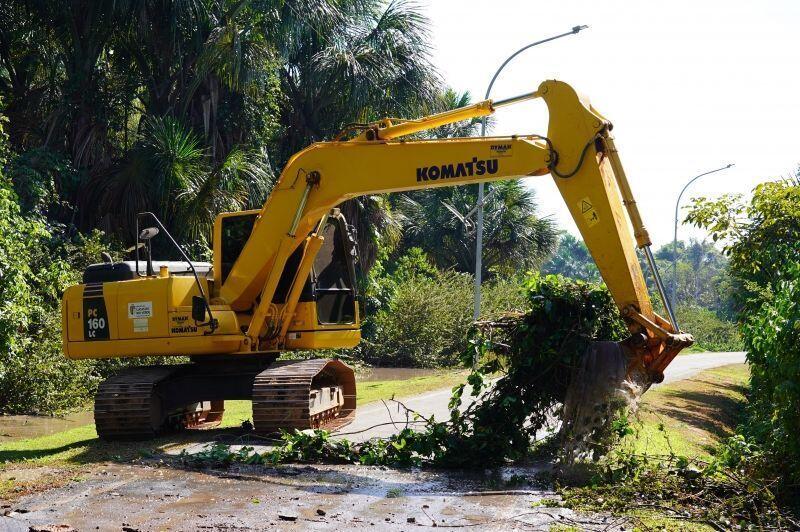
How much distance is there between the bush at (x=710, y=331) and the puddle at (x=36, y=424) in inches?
1744

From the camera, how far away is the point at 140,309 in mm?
12570

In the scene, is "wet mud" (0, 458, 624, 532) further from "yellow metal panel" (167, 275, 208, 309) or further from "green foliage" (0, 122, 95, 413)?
"green foliage" (0, 122, 95, 413)

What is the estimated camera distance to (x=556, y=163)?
10.4 metres

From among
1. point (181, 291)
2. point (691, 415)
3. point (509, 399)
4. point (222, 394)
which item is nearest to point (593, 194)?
point (509, 399)

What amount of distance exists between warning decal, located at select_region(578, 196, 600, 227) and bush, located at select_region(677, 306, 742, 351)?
47.2 metres

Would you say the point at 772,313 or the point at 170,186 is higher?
the point at 170,186

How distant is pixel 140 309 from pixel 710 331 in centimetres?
5210

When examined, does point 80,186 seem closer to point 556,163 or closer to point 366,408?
point 366,408

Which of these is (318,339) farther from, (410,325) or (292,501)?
(410,325)

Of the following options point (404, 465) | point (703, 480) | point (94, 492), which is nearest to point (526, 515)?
point (703, 480)

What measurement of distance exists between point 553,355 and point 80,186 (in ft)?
51.0

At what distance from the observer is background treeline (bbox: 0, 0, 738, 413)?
707 inches

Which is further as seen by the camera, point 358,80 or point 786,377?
point 358,80

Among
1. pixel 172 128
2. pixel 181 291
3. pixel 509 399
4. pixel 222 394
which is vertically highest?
pixel 172 128
